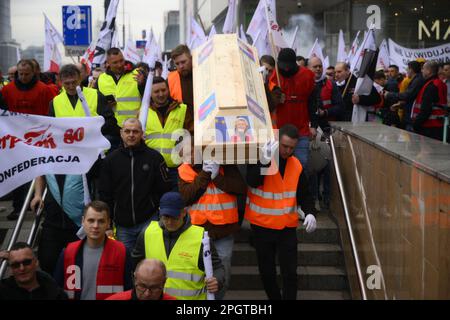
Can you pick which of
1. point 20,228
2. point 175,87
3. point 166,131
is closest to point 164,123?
point 166,131

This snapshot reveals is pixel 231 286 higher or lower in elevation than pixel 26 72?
lower

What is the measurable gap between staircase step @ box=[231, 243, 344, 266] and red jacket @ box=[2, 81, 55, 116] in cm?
330

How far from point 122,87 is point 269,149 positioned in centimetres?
269

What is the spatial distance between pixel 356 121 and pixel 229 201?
177 inches

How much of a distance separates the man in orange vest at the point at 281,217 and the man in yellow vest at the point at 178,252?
1581 millimetres

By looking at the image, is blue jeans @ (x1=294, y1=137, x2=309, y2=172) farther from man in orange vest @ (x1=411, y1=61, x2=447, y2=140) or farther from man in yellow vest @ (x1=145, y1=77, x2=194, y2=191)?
man in orange vest @ (x1=411, y1=61, x2=447, y2=140)

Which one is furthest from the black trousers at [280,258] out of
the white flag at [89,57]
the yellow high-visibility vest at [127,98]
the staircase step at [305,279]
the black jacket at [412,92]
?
the white flag at [89,57]

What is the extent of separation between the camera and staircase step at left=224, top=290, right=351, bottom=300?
861 cm

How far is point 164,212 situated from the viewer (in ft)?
20.5

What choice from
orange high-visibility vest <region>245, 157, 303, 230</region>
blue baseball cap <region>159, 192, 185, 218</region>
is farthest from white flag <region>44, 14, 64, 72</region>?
blue baseball cap <region>159, 192, 185, 218</region>

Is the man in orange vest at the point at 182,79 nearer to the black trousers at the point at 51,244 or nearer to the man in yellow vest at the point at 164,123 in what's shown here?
the man in yellow vest at the point at 164,123

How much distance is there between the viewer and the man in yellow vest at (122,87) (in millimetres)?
9547
